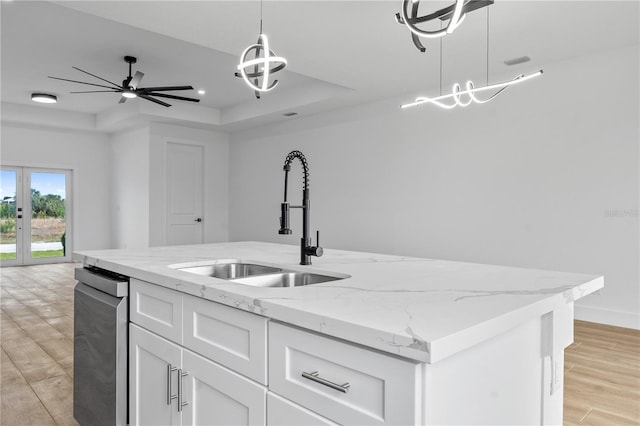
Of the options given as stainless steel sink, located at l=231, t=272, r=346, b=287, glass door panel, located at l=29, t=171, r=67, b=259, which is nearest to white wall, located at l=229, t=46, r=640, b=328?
stainless steel sink, located at l=231, t=272, r=346, b=287

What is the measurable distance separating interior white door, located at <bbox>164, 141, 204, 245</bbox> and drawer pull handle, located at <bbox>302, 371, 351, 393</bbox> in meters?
7.20

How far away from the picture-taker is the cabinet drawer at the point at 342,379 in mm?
802

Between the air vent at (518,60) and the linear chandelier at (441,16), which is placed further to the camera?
the air vent at (518,60)

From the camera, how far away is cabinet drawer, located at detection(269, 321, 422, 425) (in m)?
0.80

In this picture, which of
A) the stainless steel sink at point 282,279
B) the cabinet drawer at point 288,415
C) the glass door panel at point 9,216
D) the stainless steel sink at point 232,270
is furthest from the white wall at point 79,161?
the cabinet drawer at point 288,415

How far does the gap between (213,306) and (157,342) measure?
0.43 metres

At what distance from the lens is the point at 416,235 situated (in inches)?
209

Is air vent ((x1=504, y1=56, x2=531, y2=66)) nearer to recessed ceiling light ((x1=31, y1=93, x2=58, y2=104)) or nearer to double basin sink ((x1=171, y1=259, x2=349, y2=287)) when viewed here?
double basin sink ((x1=171, y1=259, x2=349, y2=287))

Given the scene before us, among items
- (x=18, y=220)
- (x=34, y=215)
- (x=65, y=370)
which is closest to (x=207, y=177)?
(x=34, y=215)

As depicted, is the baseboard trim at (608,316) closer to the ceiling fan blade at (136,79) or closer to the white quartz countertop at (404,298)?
the white quartz countertop at (404,298)

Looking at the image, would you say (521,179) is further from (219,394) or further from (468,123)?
(219,394)

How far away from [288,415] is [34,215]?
871cm

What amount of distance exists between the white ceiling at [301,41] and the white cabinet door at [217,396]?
8.35 feet

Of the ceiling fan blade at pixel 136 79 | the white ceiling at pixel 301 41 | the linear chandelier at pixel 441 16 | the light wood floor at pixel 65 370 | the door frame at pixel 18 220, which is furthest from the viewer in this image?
the door frame at pixel 18 220
